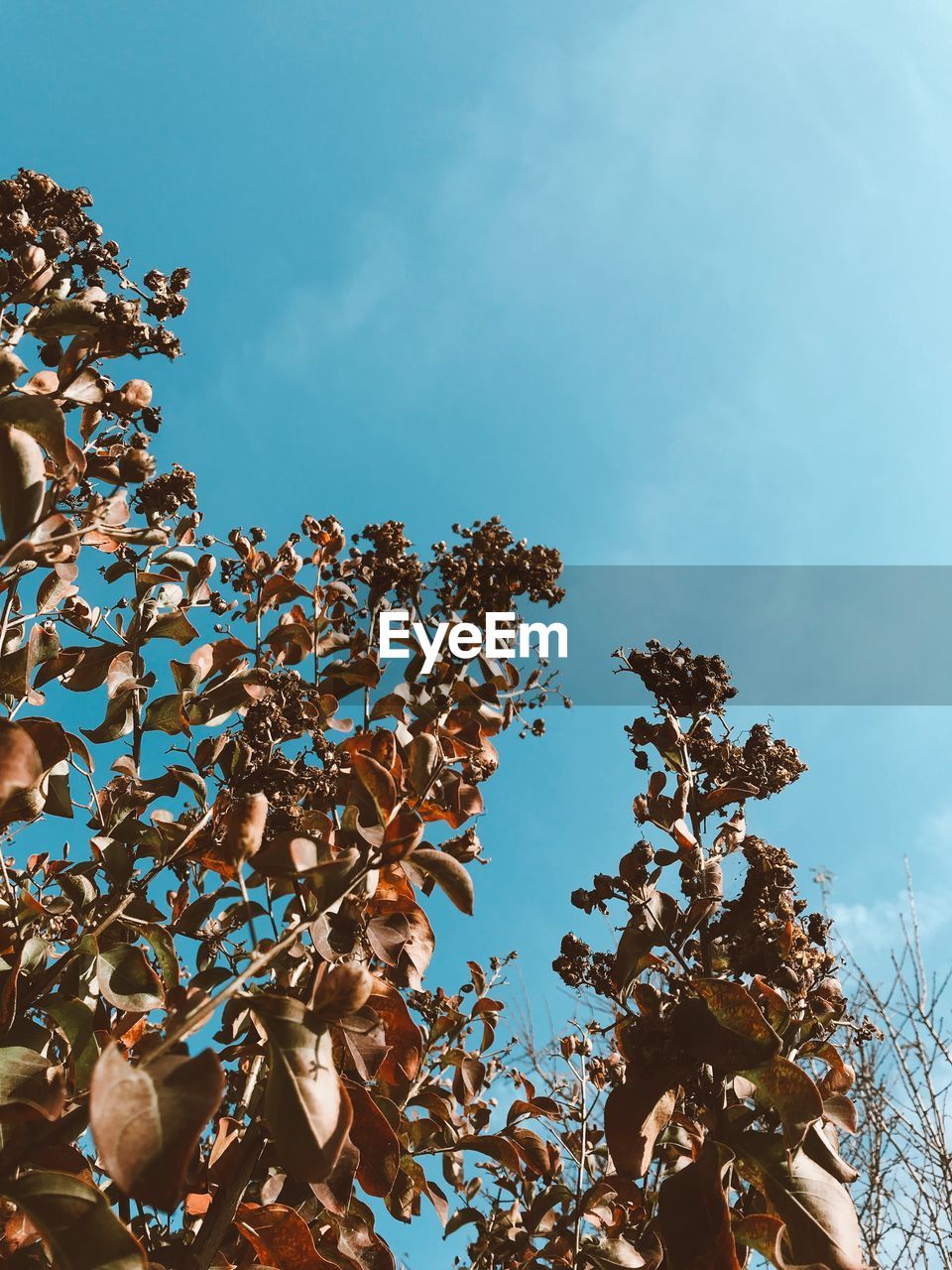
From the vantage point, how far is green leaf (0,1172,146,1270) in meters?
0.88

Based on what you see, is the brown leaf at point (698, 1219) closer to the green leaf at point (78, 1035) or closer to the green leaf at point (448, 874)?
the green leaf at point (448, 874)

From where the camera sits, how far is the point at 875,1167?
A: 22.0 ft

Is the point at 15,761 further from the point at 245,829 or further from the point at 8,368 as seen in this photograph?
the point at 8,368

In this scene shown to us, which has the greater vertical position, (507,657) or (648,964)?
(507,657)

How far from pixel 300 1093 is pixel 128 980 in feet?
2.75

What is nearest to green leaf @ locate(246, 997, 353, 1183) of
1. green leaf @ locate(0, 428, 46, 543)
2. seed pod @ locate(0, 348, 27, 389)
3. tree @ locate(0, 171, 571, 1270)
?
tree @ locate(0, 171, 571, 1270)

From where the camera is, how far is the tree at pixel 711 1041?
1.32 metres

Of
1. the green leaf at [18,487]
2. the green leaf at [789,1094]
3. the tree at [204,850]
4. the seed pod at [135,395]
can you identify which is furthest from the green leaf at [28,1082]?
the seed pod at [135,395]

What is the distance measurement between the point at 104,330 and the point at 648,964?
158 cm

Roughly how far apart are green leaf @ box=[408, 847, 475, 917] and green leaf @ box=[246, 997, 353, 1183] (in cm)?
30

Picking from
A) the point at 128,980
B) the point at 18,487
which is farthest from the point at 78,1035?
the point at 18,487

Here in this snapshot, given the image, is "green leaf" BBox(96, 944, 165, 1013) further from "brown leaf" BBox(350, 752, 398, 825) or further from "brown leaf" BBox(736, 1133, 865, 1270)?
"brown leaf" BBox(736, 1133, 865, 1270)

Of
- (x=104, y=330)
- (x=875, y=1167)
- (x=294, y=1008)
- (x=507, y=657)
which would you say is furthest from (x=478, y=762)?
(x=875, y=1167)

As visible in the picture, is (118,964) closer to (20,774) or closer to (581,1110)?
(20,774)
